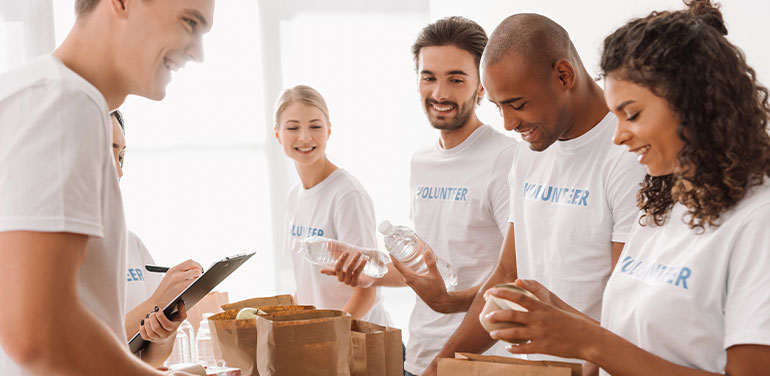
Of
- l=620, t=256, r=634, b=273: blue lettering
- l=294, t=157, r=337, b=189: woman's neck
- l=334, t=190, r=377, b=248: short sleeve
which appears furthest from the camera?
l=294, t=157, r=337, b=189: woman's neck

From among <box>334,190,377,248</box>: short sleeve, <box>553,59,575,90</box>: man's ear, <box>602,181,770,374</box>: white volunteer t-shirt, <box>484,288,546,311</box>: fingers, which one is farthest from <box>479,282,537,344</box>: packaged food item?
<box>334,190,377,248</box>: short sleeve

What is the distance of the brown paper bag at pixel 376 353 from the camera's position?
142 cm

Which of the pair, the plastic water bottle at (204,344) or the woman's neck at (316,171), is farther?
the woman's neck at (316,171)

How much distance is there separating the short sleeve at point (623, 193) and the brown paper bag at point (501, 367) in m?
0.41

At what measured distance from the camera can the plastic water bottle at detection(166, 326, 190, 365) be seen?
7.32ft

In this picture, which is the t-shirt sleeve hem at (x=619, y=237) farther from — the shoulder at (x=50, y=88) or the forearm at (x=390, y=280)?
the shoulder at (x=50, y=88)

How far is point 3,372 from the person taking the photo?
0.88m

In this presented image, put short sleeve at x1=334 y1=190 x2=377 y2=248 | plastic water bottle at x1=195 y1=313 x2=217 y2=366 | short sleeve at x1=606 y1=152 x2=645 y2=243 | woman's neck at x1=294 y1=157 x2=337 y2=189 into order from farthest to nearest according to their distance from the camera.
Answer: woman's neck at x1=294 y1=157 x2=337 y2=189 < short sleeve at x1=334 y1=190 x2=377 y2=248 < plastic water bottle at x1=195 y1=313 x2=217 y2=366 < short sleeve at x1=606 y1=152 x2=645 y2=243

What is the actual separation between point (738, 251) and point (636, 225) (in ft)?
0.95

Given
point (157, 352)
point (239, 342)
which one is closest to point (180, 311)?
point (239, 342)

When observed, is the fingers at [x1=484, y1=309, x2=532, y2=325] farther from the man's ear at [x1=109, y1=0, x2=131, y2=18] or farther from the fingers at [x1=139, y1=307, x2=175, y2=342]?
the fingers at [x1=139, y1=307, x2=175, y2=342]

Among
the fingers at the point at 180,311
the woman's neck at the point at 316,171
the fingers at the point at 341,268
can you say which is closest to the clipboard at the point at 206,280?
the fingers at the point at 180,311

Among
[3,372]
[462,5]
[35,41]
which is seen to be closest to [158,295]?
[3,372]

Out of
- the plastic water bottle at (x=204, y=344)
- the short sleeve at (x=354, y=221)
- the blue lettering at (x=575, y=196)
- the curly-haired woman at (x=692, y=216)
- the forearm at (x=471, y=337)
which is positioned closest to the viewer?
the curly-haired woman at (x=692, y=216)
